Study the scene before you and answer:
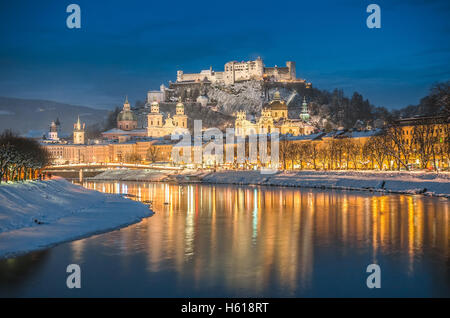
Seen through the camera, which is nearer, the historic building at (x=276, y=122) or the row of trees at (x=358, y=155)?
the row of trees at (x=358, y=155)

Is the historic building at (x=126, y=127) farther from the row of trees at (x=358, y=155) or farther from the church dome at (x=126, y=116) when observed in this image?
the row of trees at (x=358, y=155)

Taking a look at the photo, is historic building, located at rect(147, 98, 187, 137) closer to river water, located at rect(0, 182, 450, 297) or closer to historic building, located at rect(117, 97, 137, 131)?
historic building, located at rect(117, 97, 137, 131)

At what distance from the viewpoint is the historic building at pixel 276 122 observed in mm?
153000

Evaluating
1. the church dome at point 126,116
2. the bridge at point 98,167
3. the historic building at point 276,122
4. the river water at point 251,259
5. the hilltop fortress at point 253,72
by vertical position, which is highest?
the hilltop fortress at point 253,72

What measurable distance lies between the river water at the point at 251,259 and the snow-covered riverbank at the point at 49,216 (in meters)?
0.92

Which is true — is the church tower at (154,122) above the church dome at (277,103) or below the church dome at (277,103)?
below

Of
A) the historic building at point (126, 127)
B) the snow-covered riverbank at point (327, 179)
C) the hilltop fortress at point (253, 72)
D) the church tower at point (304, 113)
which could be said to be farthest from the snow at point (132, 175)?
the hilltop fortress at point (253, 72)

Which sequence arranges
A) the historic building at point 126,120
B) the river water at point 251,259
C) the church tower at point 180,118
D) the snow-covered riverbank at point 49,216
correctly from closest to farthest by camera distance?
the river water at point 251,259 → the snow-covered riverbank at point 49,216 → the church tower at point 180,118 → the historic building at point 126,120

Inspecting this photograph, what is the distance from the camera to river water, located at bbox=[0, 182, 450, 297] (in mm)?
14844

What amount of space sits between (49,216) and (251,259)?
12.8 metres

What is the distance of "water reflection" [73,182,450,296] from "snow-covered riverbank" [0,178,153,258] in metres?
1.53
